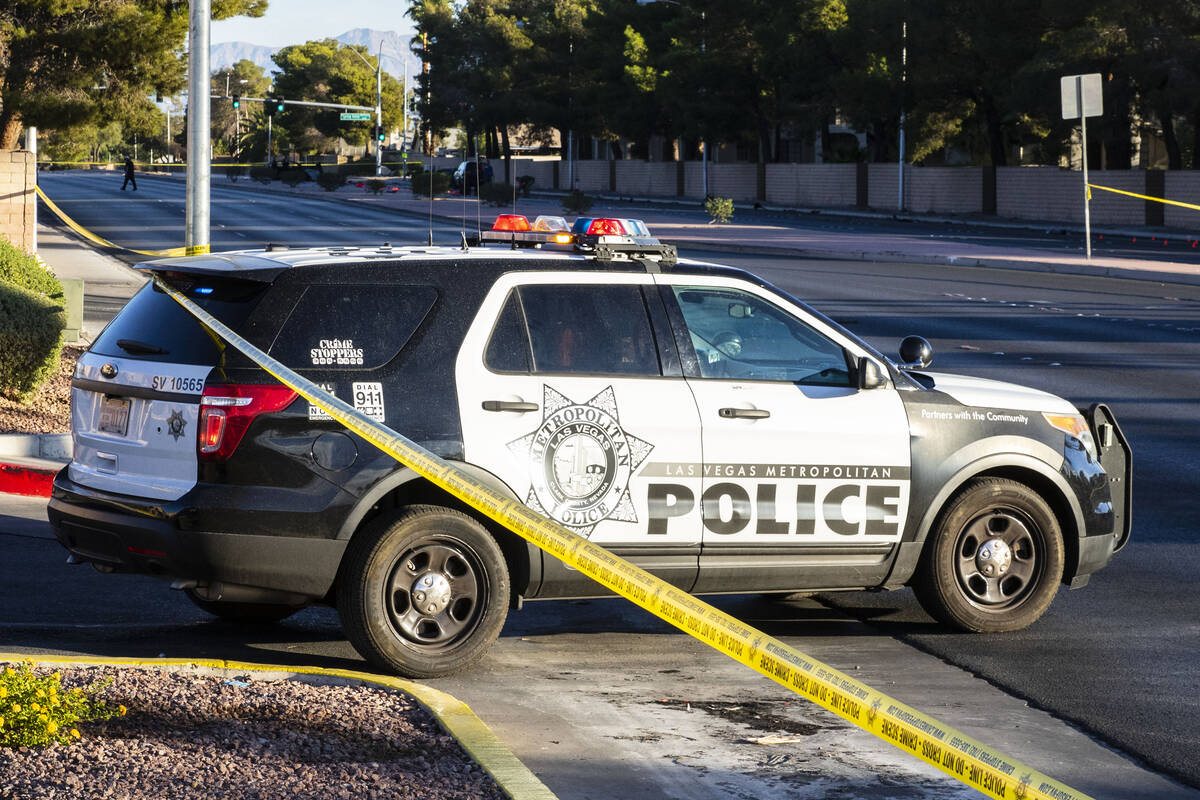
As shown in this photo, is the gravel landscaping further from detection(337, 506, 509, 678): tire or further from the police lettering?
the police lettering

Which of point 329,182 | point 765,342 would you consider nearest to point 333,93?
point 329,182

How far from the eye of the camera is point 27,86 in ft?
88.8

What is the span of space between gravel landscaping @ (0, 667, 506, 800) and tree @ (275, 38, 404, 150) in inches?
5018

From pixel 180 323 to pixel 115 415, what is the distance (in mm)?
509

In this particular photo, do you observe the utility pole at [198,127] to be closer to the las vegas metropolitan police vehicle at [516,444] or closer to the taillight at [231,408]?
the las vegas metropolitan police vehicle at [516,444]

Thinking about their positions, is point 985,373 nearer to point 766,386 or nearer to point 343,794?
point 766,386

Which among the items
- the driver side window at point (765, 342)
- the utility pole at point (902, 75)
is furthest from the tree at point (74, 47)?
the utility pole at point (902, 75)

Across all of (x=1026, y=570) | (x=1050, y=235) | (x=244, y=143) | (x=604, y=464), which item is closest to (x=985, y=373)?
(x=1026, y=570)

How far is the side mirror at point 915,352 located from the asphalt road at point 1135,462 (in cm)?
129

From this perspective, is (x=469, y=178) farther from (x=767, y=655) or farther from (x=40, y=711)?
(x=767, y=655)

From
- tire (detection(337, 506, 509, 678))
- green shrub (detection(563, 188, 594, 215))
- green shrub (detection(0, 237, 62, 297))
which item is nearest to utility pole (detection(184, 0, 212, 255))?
green shrub (detection(0, 237, 62, 297))

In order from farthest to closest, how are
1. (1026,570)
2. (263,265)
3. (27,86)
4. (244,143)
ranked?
(244,143) < (27,86) < (1026,570) < (263,265)

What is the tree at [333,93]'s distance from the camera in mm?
135750

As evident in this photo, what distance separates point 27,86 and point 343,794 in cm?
2508
